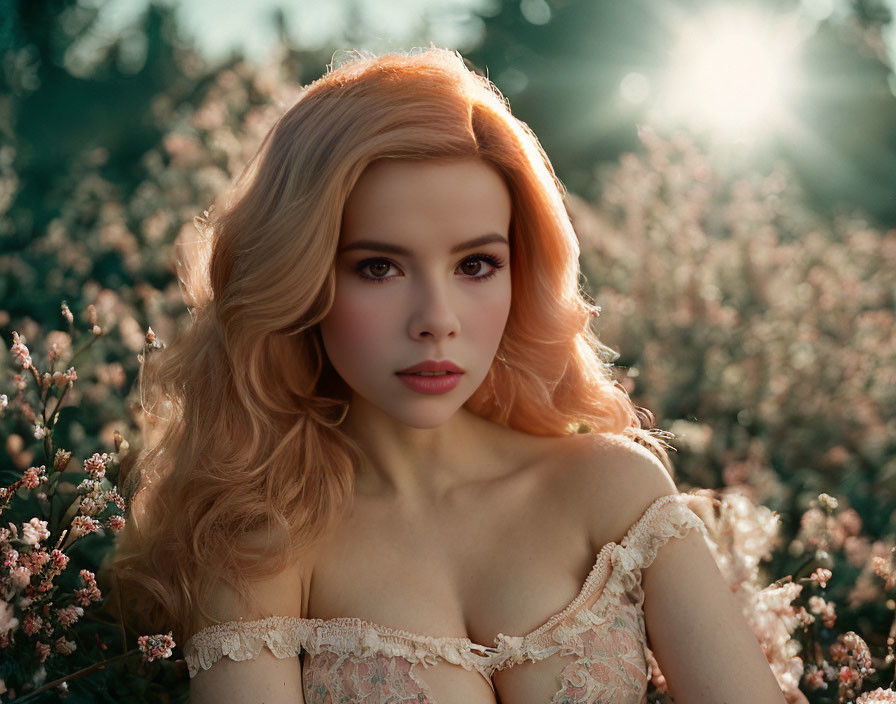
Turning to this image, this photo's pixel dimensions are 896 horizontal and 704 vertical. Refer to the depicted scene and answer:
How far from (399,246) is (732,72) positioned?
23.3 feet

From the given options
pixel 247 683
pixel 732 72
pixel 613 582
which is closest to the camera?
pixel 247 683

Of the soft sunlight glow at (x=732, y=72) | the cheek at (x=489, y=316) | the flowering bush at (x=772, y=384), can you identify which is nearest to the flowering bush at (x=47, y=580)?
the cheek at (x=489, y=316)

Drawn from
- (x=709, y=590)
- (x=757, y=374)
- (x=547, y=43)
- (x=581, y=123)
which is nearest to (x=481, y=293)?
(x=709, y=590)

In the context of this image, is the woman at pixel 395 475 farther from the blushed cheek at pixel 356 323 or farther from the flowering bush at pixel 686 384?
the flowering bush at pixel 686 384

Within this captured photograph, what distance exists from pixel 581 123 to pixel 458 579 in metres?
14.3

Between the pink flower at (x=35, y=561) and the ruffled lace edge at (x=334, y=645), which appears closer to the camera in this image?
the pink flower at (x=35, y=561)

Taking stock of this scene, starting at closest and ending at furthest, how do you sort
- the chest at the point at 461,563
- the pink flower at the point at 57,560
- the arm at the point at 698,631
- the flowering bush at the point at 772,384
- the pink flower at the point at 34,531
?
the pink flower at the point at 34,531
the pink flower at the point at 57,560
the arm at the point at 698,631
the chest at the point at 461,563
the flowering bush at the point at 772,384

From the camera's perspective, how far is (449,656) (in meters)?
2.27

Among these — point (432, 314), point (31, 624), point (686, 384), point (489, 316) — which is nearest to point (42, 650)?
point (31, 624)

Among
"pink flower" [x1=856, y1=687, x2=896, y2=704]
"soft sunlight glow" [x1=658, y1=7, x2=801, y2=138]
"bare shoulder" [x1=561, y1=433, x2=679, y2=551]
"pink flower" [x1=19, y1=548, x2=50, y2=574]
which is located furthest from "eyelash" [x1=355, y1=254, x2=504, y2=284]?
"soft sunlight glow" [x1=658, y1=7, x2=801, y2=138]

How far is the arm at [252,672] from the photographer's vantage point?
88.2 inches

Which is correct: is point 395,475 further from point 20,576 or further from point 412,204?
point 20,576

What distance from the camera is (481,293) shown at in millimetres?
2373

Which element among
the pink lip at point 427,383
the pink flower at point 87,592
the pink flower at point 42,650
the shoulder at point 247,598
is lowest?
the pink flower at point 42,650
